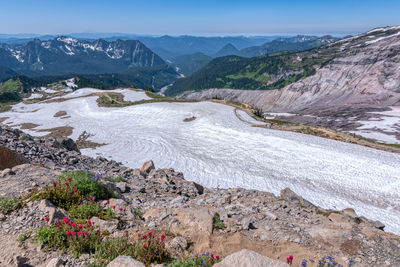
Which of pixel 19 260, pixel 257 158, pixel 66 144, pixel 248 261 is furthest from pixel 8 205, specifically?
pixel 257 158

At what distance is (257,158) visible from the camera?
81.0 ft

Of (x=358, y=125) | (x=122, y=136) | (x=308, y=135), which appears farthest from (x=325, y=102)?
(x=122, y=136)

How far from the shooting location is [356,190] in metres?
18.8

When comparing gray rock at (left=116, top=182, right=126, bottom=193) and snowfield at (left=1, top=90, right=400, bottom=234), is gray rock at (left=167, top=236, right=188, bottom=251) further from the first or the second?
snowfield at (left=1, top=90, right=400, bottom=234)

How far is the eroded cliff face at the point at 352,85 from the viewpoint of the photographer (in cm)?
13674

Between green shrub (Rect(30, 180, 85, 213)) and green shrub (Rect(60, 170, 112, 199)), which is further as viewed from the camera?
green shrub (Rect(60, 170, 112, 199))

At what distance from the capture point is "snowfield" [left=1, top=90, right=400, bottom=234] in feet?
60.4

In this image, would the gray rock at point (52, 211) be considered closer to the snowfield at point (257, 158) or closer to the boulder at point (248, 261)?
the boulder at point (248, 261)

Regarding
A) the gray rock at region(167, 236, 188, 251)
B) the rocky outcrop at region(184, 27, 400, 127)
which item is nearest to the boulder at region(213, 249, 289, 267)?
the gray rock at region(167, 236, 188, 251)

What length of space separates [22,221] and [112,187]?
3.47 metres

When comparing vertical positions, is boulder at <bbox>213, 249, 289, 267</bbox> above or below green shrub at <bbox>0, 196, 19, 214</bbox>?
above

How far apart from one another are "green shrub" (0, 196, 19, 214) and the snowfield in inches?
559

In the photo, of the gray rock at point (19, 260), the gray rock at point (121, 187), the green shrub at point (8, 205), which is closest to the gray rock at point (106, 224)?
the gray rock at point (19, 260)

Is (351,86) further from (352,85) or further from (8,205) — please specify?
(8,205)
